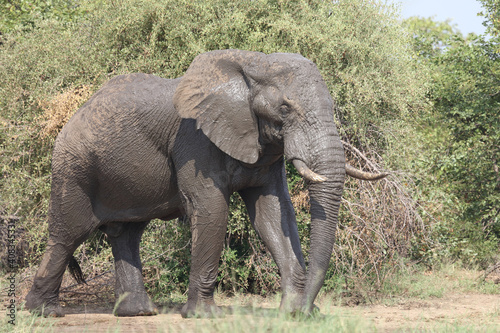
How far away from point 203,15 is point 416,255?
4.76 meters

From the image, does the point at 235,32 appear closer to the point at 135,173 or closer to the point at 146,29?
the point at 146,29

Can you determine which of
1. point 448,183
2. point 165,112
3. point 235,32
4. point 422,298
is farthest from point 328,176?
point 448,183

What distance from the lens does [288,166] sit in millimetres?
8961

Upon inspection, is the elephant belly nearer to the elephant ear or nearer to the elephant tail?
the elephant ear

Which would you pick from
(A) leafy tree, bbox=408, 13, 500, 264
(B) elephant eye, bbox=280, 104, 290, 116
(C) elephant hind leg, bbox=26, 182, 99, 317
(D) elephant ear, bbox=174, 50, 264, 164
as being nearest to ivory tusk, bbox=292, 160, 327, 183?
(B) elephant eye, bbox=280, 104, 290, 116

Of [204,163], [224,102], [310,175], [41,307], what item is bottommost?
[41,307]

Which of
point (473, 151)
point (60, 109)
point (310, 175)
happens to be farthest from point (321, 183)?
point (473, 151)

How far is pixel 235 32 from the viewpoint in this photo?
9078 millimetres

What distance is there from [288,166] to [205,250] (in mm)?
3175

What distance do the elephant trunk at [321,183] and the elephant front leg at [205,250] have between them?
0.94 metres

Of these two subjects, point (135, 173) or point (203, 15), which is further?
point (203, 15)

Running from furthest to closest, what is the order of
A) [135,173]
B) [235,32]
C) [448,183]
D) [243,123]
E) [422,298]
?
[448,183] → [235,32] → [422,298] → [135,173] → [243,123]

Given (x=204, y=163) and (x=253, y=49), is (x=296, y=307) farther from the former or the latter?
(x=253, y=49)

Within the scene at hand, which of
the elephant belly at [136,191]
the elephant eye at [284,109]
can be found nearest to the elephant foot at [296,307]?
the elephant belly at [136,191]
